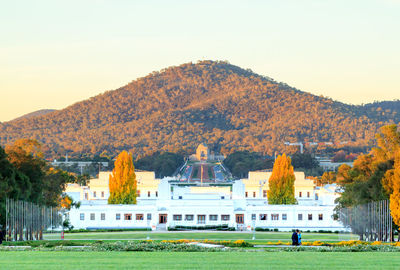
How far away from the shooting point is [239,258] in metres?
18.8

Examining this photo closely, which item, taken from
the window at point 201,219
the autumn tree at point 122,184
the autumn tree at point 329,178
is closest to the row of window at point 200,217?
the window at point 201,219

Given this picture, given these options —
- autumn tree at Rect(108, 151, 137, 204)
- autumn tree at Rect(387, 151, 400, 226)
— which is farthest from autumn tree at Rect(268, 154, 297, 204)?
autumn tree at Rect(387, 151, 400, 226)

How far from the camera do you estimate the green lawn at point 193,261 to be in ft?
55.0

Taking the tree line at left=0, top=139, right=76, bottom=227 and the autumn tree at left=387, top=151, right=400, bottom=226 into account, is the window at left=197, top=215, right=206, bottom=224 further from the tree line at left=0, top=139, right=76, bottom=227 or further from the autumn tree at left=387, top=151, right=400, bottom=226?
the autumn tree at left=387, top=151, right=400, bottom=226

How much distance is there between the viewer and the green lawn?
55.0ft

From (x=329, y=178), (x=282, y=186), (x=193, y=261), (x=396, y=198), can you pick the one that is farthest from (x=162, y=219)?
(x=193, y=261)

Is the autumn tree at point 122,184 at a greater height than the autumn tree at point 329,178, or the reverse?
the autumn tree at point 329,178

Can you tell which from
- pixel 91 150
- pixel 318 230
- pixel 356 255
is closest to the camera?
pixel 356 255

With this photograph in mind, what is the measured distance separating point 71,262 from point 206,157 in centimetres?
18148

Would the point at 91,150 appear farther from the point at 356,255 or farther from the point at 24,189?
the point at 356,255

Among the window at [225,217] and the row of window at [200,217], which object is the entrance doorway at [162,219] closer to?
the row of window at [200,217]

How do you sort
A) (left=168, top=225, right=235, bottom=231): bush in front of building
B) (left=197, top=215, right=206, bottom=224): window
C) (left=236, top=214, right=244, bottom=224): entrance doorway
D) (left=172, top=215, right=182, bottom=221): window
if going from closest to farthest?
(left=168, top=225, right=235, bottom=231): bush in front of building, (left=197, top=215, right=206, bottom=224): window, (left=172, top=215, right=182, bottom=221): window, (left=236, top=214, right=244, bottom=224): entrance doorway

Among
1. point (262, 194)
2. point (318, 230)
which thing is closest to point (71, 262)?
point (318, 230)

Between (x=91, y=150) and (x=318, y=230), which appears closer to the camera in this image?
(x=318, y=230)
